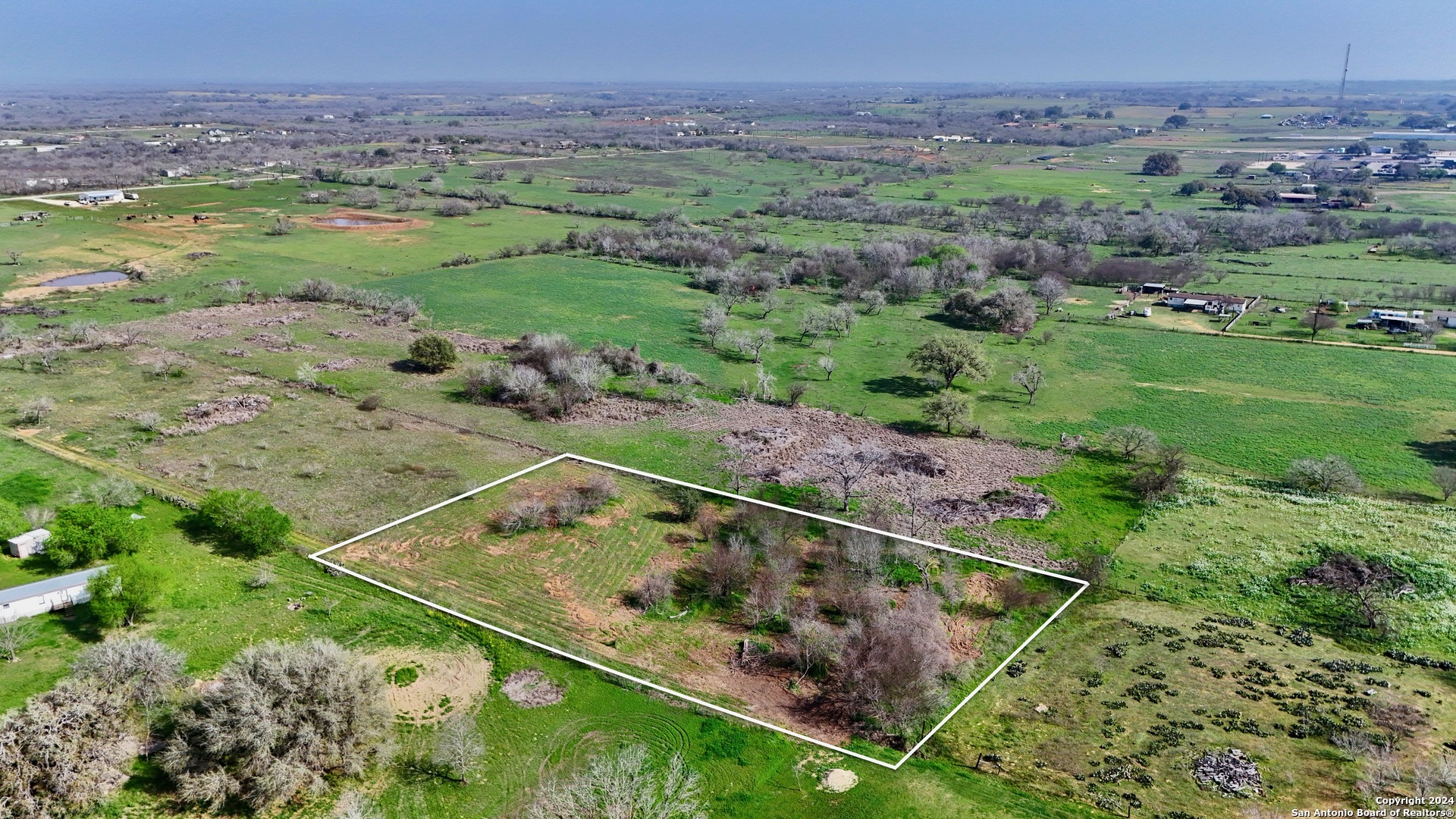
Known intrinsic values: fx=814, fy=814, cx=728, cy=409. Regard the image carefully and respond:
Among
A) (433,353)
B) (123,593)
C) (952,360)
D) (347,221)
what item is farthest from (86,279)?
(952,360)

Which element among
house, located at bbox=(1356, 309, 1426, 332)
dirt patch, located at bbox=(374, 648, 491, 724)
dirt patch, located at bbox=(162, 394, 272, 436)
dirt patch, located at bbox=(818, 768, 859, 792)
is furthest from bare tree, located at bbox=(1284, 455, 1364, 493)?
dirt patch, located at bbox=(162, 394, 272, 436)

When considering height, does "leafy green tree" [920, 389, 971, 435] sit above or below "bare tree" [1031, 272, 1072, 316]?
below

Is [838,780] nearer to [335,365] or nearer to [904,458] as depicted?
[904,458]

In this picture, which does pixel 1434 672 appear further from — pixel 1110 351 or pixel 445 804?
pixel 1110 351

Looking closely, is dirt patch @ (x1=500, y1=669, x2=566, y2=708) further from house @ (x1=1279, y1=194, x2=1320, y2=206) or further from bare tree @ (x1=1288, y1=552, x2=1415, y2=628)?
house @ (x1=1279, y1=194, x2=1320, y2=206)

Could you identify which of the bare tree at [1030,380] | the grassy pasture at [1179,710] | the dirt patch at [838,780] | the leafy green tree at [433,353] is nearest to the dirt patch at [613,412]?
the leafy green tree at [433,353]

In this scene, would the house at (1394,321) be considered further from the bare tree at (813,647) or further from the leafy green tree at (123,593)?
the leafy green tree at (123,593)
